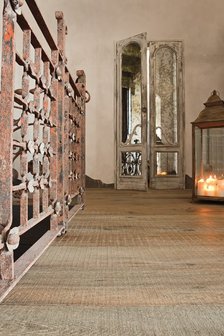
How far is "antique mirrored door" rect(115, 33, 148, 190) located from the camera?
5.62 meters

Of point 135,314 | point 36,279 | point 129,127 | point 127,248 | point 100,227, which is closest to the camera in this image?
point 135,314

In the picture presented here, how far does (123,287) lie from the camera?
1.08m

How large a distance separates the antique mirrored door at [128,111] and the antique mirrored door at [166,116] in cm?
25

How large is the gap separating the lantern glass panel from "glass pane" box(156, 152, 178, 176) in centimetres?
229

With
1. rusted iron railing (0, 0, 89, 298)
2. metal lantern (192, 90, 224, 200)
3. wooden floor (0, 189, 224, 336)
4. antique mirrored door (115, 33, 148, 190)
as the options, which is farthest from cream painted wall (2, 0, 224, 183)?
wooden floor (0, 189, 224, 336)

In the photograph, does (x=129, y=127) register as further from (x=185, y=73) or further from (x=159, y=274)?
(x=159, y=274)

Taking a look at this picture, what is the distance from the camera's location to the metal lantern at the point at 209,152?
3.43m

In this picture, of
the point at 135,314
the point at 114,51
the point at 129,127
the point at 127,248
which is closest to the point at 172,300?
the point at 135,314

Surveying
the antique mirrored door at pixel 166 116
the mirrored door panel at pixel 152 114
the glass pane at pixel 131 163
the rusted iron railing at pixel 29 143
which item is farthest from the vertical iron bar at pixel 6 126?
the antique mirrored door at pixel 166 116

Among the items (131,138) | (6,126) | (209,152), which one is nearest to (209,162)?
(209,152)

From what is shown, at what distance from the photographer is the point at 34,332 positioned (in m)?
0.77

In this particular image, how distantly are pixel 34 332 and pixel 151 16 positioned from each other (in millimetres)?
5837

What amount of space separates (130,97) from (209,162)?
2435 millimetres

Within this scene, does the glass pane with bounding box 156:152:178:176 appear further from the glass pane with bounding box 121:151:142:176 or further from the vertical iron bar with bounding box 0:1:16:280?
the vertical iron bar with bounding box 0:1:16:280
